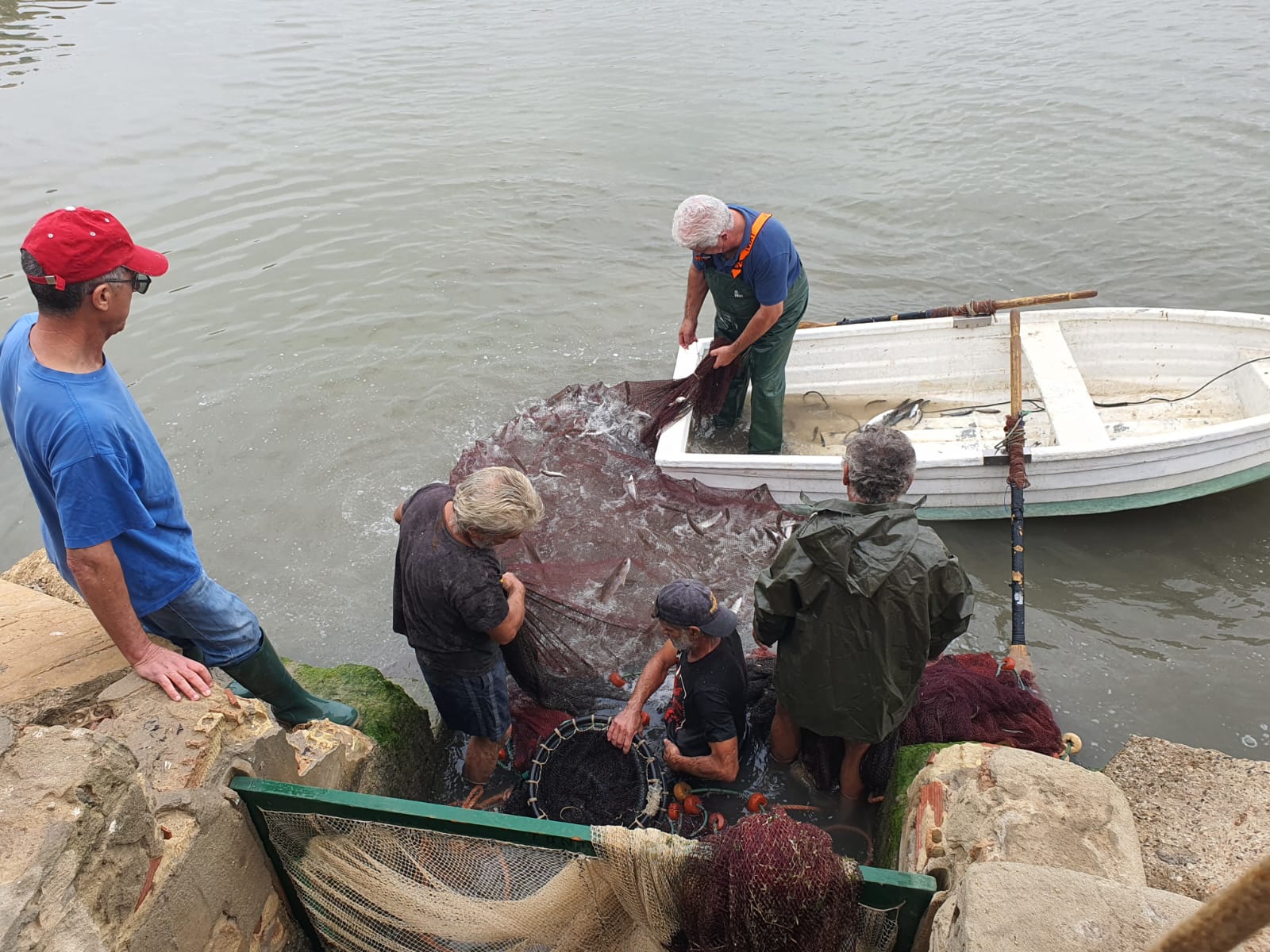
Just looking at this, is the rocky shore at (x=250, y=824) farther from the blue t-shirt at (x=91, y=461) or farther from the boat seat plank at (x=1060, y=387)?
the boat seat plank at (x=1060, y=387)

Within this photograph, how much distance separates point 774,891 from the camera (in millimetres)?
2168

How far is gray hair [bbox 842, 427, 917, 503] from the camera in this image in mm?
3293

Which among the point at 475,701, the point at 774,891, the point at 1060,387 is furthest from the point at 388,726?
the point at 1060,387

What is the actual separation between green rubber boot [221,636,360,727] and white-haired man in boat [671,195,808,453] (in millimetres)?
3285

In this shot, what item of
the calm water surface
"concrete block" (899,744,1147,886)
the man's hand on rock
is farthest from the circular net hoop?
the calm water surface

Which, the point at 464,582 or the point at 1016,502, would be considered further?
the point at 1016,502

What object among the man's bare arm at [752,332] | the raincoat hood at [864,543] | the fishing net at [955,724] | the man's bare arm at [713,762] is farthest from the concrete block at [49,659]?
the man's bare arm at [752,332]

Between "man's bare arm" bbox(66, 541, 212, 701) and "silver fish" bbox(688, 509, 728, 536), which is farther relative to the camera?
"silver fish" bbox(688, 509, 728, 536)

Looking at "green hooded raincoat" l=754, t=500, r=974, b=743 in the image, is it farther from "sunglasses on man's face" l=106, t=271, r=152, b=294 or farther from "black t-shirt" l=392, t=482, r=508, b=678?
"sunglasses on man's face" l=106, t=271, r=152, b=294

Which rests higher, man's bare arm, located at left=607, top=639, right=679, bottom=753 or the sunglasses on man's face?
the sunglasses on man's face

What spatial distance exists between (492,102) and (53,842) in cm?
1473

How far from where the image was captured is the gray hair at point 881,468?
3293 mm

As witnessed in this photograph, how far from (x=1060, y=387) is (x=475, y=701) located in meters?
5.13

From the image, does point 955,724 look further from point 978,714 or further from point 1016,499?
Answer: point 1016,499
